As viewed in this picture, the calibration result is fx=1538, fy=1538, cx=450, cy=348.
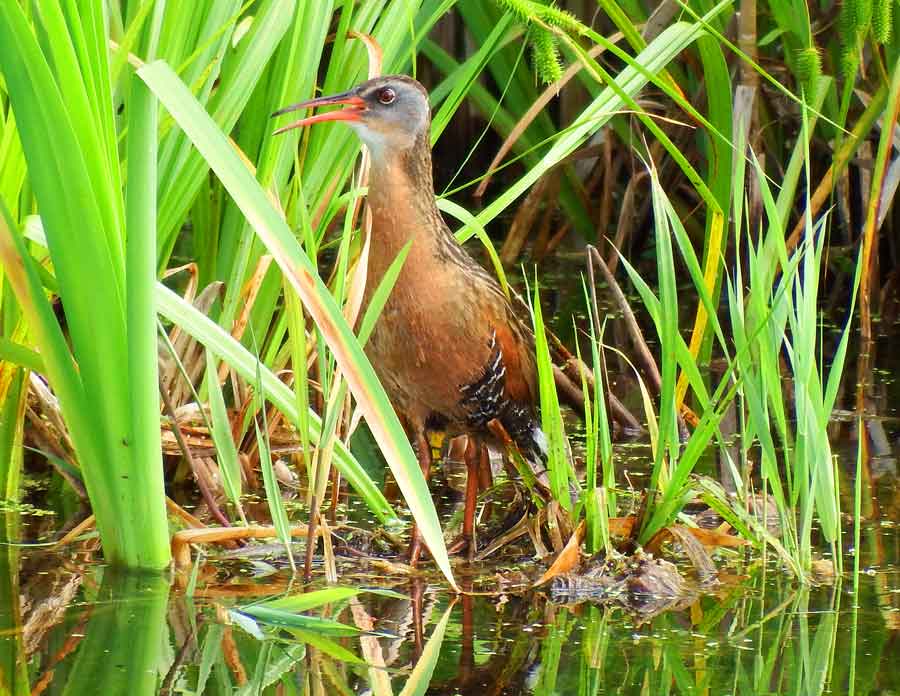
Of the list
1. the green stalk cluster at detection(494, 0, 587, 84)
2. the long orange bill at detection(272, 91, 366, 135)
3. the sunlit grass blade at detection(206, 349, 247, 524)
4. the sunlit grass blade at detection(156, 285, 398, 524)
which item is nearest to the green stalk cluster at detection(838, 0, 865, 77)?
the green stalk cluster at detection(494, 0, 587, 84)

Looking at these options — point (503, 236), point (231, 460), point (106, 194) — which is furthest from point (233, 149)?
point (503, 236)

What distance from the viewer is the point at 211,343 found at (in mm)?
3002

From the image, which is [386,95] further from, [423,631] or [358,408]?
[423,631]

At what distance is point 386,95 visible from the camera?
11.0ft

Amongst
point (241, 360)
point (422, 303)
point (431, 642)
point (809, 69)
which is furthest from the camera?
point (809, 69)

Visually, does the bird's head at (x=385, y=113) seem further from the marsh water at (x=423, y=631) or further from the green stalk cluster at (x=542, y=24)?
the marsh water at (x=423, y=631)

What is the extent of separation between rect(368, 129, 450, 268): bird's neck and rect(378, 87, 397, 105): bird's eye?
0.10m

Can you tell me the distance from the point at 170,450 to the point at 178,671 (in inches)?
45.9

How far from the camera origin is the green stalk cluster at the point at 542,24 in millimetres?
2912

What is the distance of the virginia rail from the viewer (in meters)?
3.26

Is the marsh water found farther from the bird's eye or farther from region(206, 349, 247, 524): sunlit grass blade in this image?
the bird's eye

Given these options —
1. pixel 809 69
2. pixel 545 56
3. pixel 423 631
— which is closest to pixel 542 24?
pixel 545 56

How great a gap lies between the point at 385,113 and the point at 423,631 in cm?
118

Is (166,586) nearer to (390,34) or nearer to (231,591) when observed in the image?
(231,591)
